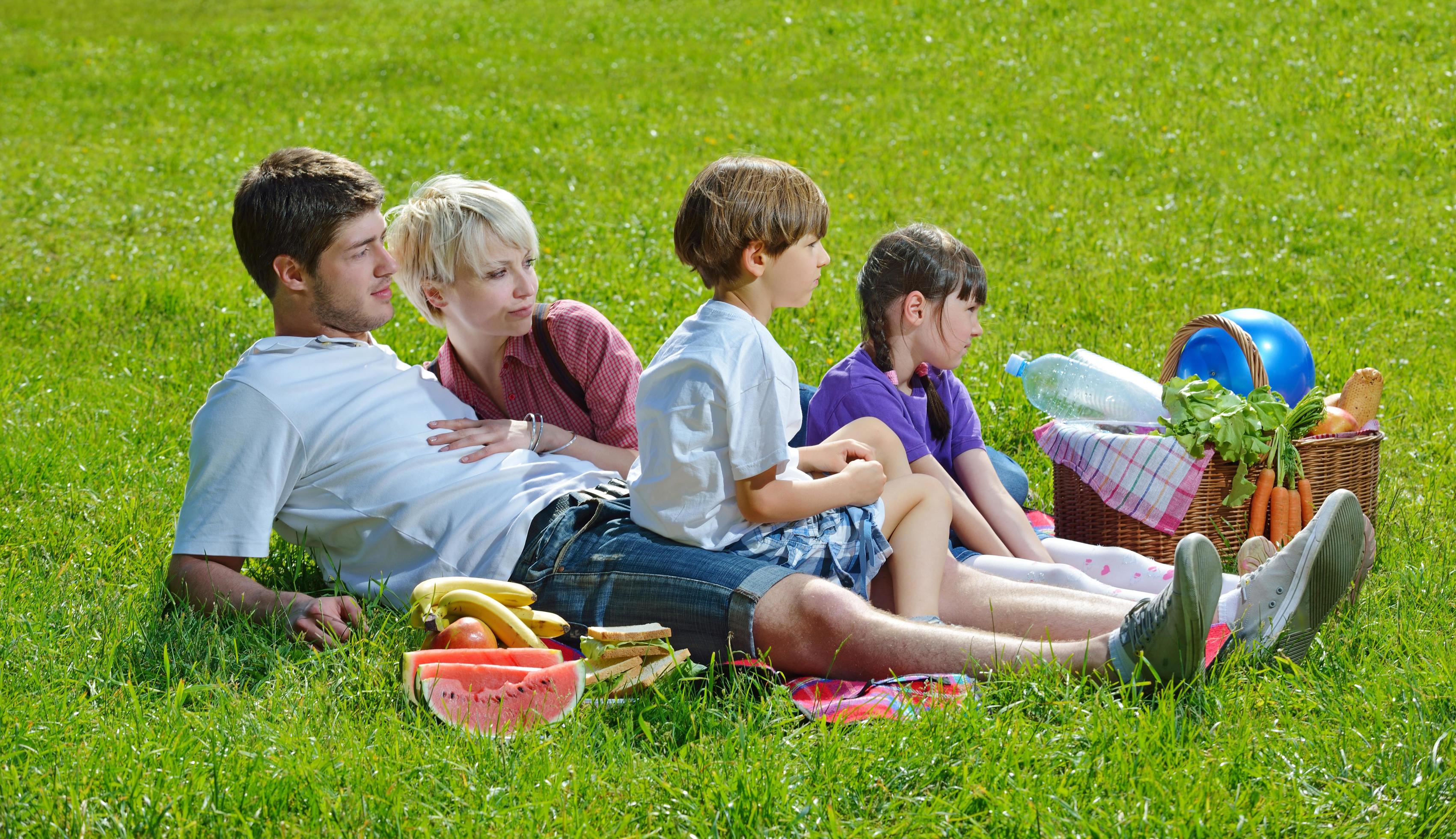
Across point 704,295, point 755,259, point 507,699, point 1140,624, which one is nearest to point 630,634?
point 507,699

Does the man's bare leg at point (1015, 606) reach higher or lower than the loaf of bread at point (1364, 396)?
lower

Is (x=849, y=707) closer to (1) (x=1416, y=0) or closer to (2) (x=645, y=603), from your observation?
(2) (x=645, y=603)

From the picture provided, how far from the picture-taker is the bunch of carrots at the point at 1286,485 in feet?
14.1

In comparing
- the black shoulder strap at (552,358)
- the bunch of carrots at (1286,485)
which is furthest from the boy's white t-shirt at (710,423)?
the bunch of carrots at (1286,485)

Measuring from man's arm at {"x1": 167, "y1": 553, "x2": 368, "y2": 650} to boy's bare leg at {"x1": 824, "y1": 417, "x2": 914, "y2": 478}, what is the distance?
5.14ft

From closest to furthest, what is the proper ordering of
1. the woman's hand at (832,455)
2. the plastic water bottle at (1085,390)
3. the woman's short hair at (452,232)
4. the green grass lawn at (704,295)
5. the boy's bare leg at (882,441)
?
the green grass lawn at (704,295) → the woman's hand at (832,455) → the boy's bare leg at (882,441) → the woman's short hair at (452,232) → the plastic water bottle at (1085,390)

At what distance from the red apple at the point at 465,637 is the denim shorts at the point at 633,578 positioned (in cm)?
29

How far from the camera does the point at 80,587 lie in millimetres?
4113

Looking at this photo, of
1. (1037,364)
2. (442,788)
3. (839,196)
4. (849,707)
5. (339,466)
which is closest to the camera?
(442,788)

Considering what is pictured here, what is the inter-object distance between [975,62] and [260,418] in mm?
13070

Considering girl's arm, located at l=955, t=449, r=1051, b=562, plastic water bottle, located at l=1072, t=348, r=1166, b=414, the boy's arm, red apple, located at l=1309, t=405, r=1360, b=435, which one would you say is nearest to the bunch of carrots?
red apple, located at l=1309, t=405, r=1360, b=435

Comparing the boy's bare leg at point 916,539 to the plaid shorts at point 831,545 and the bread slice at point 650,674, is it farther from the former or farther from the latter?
the bread slice at point 650,674

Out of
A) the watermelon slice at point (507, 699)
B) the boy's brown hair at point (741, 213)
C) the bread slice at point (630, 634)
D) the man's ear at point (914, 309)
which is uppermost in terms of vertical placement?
the boy's brown hair at point (741, 213)

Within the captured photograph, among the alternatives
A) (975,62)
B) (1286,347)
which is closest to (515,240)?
(1286,347)
